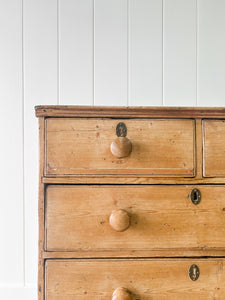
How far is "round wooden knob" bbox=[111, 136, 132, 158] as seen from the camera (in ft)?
2.49

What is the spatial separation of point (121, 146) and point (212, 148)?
10.7 inches

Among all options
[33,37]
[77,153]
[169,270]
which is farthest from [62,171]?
[33,37]

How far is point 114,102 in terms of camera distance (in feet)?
4.26

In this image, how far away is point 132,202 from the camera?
0.79 meters

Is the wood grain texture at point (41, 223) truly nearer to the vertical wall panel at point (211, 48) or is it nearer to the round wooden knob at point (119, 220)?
the round wooden knob at point (119, 220)

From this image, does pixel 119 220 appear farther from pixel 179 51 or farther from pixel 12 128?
pixel 179 51

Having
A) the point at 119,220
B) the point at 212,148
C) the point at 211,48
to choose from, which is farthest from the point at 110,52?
the point at 119,220

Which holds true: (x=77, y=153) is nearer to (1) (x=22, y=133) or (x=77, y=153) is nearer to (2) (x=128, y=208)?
(2) (x=128, y=208)

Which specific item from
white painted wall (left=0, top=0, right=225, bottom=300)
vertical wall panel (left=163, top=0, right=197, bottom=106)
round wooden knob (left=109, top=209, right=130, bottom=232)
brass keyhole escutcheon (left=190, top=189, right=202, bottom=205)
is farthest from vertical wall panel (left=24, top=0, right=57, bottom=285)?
brass keyhole escutcheon (left=190, top=189, right=202, bottom=205)

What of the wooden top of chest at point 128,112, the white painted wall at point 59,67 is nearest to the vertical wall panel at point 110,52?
the white painted wall at point 59,67

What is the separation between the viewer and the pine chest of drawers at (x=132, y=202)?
0.77m

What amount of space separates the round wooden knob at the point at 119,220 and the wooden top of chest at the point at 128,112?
27 centimetres

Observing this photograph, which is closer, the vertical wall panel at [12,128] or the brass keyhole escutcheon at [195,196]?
the brass keyhole escutcheon at [195,196]

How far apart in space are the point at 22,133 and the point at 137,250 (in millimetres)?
789
